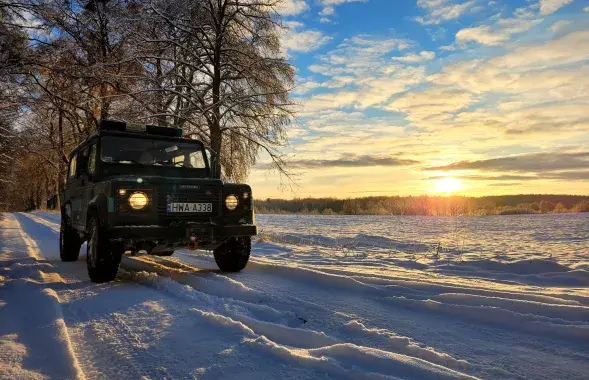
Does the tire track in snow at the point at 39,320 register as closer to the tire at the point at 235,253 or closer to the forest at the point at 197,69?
the tire at the point at 235,253

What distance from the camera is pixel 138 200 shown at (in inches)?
218

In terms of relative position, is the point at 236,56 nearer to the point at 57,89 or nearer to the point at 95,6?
the point at 95,6

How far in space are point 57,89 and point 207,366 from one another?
2233 cm

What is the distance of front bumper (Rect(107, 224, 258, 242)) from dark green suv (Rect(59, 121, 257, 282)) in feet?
0.04

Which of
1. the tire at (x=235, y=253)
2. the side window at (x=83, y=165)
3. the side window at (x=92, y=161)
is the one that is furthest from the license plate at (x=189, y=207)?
the side window at (x=83, y=165)

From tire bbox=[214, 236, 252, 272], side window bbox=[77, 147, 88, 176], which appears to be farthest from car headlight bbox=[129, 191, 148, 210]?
side window bbox=[77, 147, 88, 176]

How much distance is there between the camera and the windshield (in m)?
6.75

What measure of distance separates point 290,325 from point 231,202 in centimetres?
280

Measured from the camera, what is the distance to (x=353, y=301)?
4660 millimetres

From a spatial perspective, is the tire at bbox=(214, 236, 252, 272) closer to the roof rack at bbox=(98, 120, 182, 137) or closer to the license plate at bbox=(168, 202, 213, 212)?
the license plate at bbox=(168, 202, 213, 212)

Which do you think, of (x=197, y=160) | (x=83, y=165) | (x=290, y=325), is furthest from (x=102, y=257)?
(x=290, y=325)

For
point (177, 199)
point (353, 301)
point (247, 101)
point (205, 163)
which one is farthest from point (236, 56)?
point (353, 301)

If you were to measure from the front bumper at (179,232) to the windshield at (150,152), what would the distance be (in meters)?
1.73

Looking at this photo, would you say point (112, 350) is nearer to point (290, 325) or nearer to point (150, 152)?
point (290, 325)
